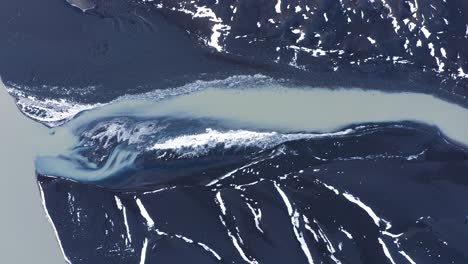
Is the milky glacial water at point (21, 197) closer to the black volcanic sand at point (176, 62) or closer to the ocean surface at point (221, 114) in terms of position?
the ocean surface at point (221, 114)

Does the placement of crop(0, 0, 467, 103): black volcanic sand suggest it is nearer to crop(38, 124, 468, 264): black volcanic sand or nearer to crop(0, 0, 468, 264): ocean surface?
crop(0, 0, 468, 264): ocean surface

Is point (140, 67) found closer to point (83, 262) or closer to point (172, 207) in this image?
point (172, 207)

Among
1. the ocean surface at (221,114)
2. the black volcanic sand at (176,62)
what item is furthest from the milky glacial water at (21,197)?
the black volcanic sand at (176,62)

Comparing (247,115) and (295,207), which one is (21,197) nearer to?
(247,115)

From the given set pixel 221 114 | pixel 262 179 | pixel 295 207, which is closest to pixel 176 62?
pixel 221 114

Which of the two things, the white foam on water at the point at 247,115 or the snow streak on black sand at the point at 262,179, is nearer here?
the snow streak on black sand at the point at 262,179

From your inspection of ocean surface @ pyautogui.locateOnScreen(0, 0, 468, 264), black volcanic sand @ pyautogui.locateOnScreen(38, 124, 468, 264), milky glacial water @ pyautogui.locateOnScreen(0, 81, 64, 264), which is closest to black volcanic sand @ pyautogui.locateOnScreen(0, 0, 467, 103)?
ocean surface @ pyautogui.locateOnScreen(0, 0, 468, 264)

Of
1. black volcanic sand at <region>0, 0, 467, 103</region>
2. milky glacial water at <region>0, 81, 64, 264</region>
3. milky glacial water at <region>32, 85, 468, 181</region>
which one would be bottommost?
milky glacial water at <region>0, 81, 64, 264</region>

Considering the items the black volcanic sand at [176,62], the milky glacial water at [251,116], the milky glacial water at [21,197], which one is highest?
the black volcanic sand at [176,62]
